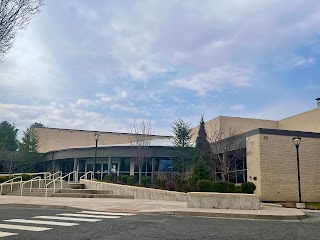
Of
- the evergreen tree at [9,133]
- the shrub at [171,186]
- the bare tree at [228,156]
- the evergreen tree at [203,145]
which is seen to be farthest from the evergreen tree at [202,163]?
the evergreen tree at [9,133]

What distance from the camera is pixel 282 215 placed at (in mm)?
11930

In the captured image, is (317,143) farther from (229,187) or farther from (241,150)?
(229,187)

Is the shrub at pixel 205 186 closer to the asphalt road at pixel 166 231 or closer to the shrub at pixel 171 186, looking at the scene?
the shrub at pixel 171 186

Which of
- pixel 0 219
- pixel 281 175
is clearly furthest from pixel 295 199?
pixel 0 219

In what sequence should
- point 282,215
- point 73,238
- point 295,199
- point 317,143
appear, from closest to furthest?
point 73,238, point 282,215, point 295,199, point 317,143

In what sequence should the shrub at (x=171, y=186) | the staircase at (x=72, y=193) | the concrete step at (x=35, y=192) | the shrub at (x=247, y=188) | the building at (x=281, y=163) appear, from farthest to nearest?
the building at (x=281, y=163), the shrub at (x=171, y=186), the concrete step at (x=35, y=192), the shrub at (x=247, y=188), the staircase at (x=72, y=193)

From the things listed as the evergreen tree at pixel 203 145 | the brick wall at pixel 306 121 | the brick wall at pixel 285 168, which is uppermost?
the brick wall at pixel 306 121

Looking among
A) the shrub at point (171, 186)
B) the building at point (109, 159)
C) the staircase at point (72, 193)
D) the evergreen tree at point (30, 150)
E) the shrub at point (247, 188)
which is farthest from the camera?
the evergreen tree at point (30, 150)

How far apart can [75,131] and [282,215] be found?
170 feet

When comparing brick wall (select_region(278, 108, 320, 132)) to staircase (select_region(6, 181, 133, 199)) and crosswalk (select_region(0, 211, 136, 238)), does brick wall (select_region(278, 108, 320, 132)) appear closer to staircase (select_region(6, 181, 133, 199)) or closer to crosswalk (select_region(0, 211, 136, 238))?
staircase (select_region(6, 181, 133, 199))

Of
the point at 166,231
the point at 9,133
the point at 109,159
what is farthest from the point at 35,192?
the point at 9,133

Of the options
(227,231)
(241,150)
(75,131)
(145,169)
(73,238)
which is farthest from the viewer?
(75,131)

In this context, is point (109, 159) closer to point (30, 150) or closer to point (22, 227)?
point (30, 150)

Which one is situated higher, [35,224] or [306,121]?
[306,121]
